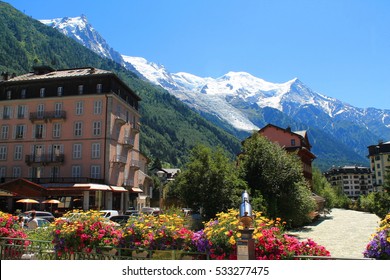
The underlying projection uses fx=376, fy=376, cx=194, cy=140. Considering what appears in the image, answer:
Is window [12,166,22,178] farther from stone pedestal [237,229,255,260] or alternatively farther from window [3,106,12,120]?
stone pedestal [237,229,255,260]

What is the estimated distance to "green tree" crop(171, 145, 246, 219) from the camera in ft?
86.3

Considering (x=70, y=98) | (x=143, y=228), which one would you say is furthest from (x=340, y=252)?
(x=70, y=98)

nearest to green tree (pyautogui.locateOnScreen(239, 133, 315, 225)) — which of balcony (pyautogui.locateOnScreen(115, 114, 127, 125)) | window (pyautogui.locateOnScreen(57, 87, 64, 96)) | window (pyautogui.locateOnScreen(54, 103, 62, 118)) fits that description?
balcony (pyautogui.locateOnScreen(115, 114, 127, 125))

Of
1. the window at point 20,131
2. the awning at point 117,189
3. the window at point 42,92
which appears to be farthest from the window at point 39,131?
the awning at point 117,189

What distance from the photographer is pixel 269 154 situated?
3081 cm

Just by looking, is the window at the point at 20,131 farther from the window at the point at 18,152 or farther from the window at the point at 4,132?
the window at the point at 4,132

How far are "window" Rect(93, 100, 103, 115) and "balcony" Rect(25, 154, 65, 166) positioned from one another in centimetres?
722

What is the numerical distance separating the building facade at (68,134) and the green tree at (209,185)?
21469 mm

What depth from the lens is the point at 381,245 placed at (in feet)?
21.7

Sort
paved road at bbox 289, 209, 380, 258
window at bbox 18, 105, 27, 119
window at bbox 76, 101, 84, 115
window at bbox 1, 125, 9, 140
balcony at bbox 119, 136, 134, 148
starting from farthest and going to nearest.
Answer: balcony at bbox 119, 136, 134, 148
window at bbox 1, 125, 9, 140
window at bbox 18, 105, 27, 119
window at bbox 76, 101, 84, 115
paved road at bbox 289, 209, 380, 258

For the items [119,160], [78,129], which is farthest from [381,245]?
[78,129]
